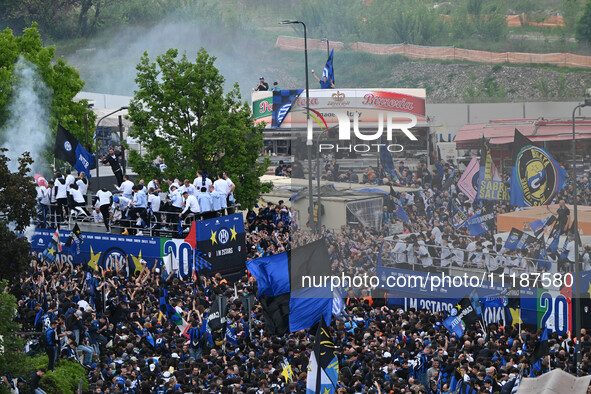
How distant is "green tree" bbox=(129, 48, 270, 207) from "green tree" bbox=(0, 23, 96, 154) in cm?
711

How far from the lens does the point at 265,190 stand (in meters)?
37.9

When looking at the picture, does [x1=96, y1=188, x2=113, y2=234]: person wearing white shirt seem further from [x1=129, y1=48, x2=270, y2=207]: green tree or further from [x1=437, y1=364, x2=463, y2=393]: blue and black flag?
[x1=437, y1=364, x2=463, y2=393]: blue and black flag

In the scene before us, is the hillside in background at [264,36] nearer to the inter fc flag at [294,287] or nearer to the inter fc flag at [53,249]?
the inter fc flag at [53,249]

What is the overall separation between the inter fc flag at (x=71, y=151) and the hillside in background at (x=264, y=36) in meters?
25.4

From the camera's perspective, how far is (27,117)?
4269 centimetres

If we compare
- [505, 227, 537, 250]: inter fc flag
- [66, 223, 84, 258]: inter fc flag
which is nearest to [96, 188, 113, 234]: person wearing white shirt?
[66, 223, 84, 258]: inter fc flag

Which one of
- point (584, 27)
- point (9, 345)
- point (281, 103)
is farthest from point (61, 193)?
point (281, 103)

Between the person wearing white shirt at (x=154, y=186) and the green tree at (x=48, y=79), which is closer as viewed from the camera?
the person wearing white shirt at (x=154, y=186)

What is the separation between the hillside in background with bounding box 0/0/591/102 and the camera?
74375 millimetres

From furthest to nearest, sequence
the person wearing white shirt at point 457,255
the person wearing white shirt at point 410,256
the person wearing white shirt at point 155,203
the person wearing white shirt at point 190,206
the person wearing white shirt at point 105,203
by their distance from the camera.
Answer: the person wearing white shirt at point 105,203
the person wearing white shirt at point 155,203
the person wearing white shirt at point 190,206
the person wearing white shirt at point 457,255
the person wearing white shirt at point 410,256

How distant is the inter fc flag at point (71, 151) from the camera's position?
35.1 metres

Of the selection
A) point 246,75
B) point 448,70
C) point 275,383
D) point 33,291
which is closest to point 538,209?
point 275,383

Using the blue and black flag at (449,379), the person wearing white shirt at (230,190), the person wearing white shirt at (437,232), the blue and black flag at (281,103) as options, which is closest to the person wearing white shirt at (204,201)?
the person wearing white shirt at (230,190)

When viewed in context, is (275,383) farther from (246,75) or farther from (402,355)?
(246,75)
